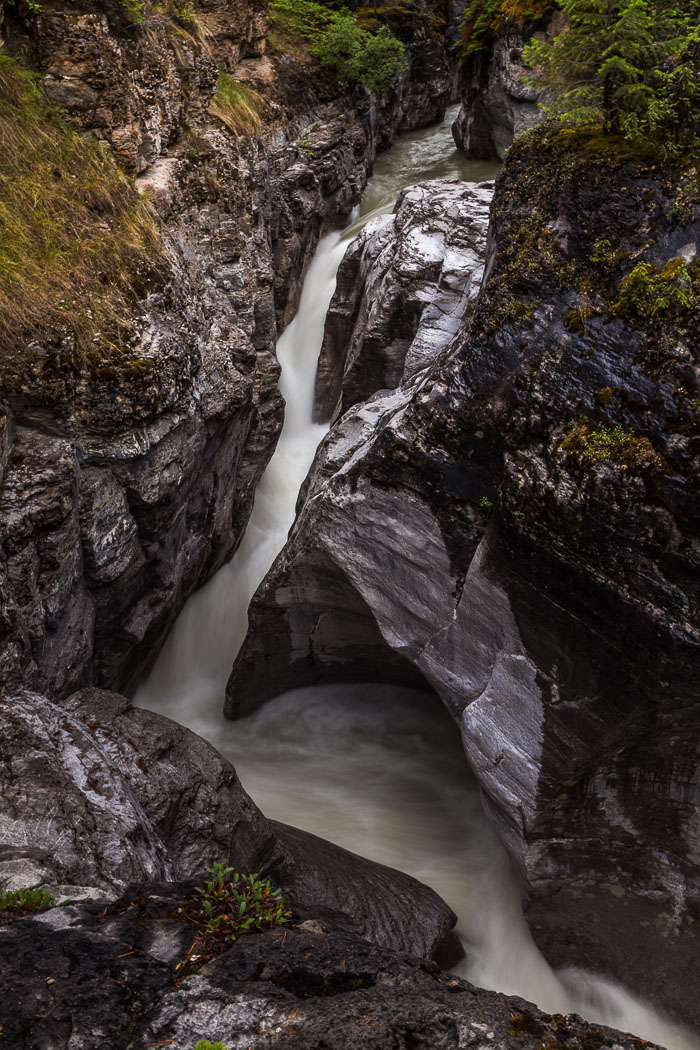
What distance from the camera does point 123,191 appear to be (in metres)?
8.28

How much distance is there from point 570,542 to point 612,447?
2.61 feet

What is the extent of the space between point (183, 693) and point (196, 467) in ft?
12.2

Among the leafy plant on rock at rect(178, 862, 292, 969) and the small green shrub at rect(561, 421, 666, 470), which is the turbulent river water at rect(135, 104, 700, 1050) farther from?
the small green shrub at rect(561, 421, 666, 470)

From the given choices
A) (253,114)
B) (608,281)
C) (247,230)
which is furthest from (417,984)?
(253,114)

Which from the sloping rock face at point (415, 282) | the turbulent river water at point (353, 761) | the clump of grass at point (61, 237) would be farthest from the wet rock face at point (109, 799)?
the sloping rock face at point (415, 282)

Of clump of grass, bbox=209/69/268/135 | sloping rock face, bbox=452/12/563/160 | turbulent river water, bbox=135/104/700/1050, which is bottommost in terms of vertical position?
turbulent river water, bbox=135/104/700/1050

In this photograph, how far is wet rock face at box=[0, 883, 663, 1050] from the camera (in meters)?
3.00

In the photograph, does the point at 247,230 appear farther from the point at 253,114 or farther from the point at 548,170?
the point at 548,170

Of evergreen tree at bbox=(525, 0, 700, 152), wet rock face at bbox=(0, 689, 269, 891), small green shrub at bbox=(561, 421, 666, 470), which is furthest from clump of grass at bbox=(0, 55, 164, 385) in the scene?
small green shrub at bbox=(561, 421, 666, 470)

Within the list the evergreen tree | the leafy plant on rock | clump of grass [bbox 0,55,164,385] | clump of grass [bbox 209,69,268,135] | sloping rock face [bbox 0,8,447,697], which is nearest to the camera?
the leafy plant on rock

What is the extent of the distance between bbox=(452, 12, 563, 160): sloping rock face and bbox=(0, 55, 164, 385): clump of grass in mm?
10486

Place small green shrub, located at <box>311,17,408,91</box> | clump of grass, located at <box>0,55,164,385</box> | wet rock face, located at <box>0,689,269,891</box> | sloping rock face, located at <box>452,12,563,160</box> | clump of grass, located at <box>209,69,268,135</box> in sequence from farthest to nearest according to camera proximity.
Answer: sloping rock face, located at <box>452,12,563,160</box>
small green shrub, located at <box>311,17,408,91</box>
clump of grass, located at <box>209,69,268,135</box>
clump of grass, located at <box>0,55,164,385</box>
wet rock face, located at <box>0,689,269,891</box>

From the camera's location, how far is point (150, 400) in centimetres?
727

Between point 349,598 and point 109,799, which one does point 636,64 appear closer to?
point 349,598
